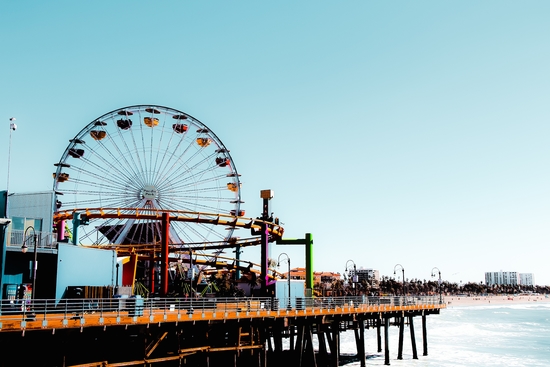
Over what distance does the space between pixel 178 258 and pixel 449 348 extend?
1417 inches

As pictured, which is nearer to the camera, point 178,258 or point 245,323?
point 245,323

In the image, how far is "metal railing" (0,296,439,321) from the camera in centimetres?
3064

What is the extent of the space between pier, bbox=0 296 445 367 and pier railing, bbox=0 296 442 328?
8cm

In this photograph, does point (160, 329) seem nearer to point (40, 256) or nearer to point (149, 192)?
point (40, 256)

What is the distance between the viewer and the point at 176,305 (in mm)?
42781

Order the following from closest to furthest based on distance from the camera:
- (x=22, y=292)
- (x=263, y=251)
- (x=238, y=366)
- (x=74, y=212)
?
(x=22, y=292) < (x=238, y=366) < (x=74, y=212) < (x=263, y=251)

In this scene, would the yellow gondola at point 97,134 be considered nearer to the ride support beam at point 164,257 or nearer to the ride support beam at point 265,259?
the ride support beam at point 164,257

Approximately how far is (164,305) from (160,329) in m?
4.65

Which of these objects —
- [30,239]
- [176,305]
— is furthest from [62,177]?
[176,305]

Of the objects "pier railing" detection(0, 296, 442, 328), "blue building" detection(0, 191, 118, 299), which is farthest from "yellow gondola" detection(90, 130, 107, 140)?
"pier railing" detection(0, 296, 442, 328)

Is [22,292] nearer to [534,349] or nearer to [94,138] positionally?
[94,138]

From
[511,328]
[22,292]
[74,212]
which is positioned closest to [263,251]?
[74,212]

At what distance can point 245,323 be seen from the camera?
133 ft

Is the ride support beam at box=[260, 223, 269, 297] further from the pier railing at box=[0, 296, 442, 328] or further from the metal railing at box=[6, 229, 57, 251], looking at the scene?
the metal railing at box=[6, 229, 57, 251]
